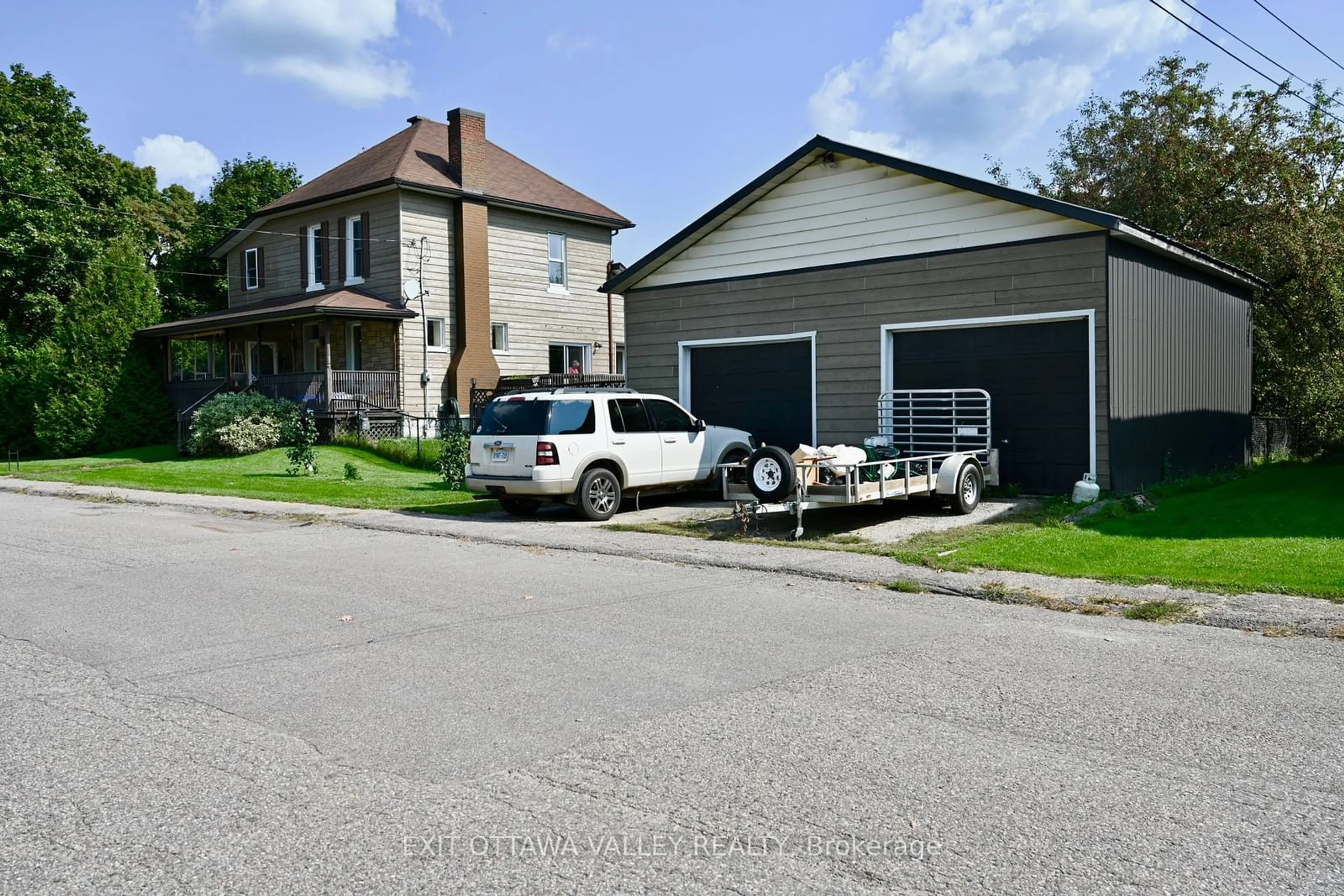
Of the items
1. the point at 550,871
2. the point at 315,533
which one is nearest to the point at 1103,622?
the point at 550,871

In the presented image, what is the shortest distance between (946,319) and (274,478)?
46.1 feet

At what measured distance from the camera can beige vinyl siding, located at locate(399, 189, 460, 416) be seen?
29.9m

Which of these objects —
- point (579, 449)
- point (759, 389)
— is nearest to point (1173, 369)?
point (759, 389)

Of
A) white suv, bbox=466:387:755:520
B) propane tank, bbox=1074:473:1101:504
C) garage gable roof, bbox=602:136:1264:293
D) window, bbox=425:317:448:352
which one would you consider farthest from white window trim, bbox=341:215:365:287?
propane tank, bbox=1074:473:1101:504

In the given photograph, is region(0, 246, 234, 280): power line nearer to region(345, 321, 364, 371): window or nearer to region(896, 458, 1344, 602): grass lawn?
region(345, 321, 364, 371): window

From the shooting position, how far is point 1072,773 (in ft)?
15.0

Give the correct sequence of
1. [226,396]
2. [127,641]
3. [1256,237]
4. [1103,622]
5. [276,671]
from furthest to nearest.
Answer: [226,396] < [1256,237] < [1103,622] < [127,641] < [276,671]

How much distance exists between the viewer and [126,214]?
4134cm

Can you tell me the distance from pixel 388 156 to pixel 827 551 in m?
25.1

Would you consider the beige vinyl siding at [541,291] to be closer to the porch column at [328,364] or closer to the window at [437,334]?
the window at [437,334]

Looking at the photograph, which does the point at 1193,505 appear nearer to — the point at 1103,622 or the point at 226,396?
the point at 1103,622

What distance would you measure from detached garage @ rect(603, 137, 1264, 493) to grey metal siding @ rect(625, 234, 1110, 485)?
0.03m

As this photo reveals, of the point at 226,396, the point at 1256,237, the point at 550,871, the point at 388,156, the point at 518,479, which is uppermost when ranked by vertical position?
the point at 388,156

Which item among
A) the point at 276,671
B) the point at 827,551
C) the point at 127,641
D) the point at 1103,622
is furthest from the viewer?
the point at 827,551
